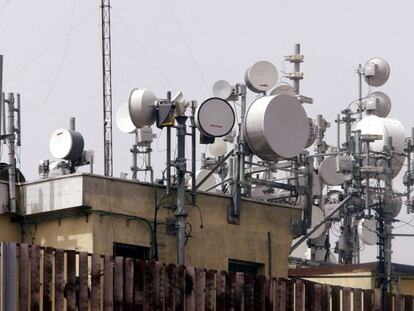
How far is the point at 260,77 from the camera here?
40.0m

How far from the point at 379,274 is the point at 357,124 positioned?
10.6 m

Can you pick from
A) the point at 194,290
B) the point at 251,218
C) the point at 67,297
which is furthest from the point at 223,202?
the point at 67,297

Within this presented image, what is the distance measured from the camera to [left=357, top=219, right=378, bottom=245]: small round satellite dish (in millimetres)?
49094

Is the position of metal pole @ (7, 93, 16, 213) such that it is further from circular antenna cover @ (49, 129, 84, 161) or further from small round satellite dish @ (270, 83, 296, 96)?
small round satellite dish @ (270, 83, 296, 96)

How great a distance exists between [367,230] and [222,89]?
10.8 m

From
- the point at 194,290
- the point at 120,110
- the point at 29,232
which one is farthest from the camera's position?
the point at 120,110

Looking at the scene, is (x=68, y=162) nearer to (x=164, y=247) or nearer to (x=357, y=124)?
(x=164, y=247)

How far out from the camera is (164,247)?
113 ft

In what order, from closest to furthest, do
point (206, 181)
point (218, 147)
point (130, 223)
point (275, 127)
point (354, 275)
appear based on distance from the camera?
1. point (130, 223)
2. point (275, 127)
3. point (354, 275)
4. point (206, 181)
5. point (218, 147)

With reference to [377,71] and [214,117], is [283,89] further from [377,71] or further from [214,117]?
[377,71]

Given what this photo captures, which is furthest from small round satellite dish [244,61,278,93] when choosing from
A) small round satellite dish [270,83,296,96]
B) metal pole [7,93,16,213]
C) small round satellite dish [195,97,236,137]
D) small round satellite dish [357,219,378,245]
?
small round satellite dish [357,219,378,245]

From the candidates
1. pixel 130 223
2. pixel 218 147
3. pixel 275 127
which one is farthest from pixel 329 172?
pixel 130 223

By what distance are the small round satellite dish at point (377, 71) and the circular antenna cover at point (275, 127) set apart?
47.2 feet

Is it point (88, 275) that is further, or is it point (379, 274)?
point (379, 274)
